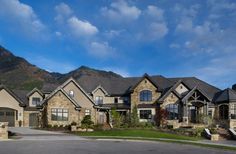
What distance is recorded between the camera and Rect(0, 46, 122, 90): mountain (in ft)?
491

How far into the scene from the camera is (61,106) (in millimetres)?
52562

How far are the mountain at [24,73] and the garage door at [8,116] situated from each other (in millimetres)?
83364

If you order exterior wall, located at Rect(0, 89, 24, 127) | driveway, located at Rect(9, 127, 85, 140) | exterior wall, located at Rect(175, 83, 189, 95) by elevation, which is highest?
exterior wall, located at Rect(175, 83, 189, 95)

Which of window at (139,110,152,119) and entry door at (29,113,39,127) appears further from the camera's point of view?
entry door at (29,113,39,127)

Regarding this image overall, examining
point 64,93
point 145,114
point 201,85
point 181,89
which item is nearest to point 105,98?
point 145,114

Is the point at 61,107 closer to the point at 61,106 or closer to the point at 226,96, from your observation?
the point at 61,106

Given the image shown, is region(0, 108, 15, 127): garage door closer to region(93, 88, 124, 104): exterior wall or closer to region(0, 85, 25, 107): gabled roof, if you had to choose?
region(0, 85, 25, 107): gabled roof

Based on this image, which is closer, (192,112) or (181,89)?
(192,112)

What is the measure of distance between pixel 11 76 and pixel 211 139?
130 metres

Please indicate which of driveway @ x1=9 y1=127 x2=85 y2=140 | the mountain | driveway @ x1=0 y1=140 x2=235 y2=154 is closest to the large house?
driveway @ x1=9 y1=127 x2=85 y2=140

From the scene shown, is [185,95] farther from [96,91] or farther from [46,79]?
[46,79]

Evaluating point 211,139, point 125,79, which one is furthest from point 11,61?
point 211,139

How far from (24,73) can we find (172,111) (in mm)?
120653

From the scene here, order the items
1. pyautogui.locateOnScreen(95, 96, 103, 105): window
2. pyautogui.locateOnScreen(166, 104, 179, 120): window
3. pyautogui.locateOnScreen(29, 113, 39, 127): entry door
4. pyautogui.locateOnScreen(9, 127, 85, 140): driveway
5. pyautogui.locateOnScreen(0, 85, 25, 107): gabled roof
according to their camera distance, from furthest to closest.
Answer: pyautogui.locateOnScreen(95, 96, 103, 105): window → pyautogui.locateOnScreen(29, 113, 39, 127): entry door → pyautogui.locateOnScreen(0, 85, 25, 107): gabled roof → pyautogui.locateOnScreen(166, 104, 179, 120): window → pyautogui.locateOnScreen(9, 127, 85, 140): driveway
